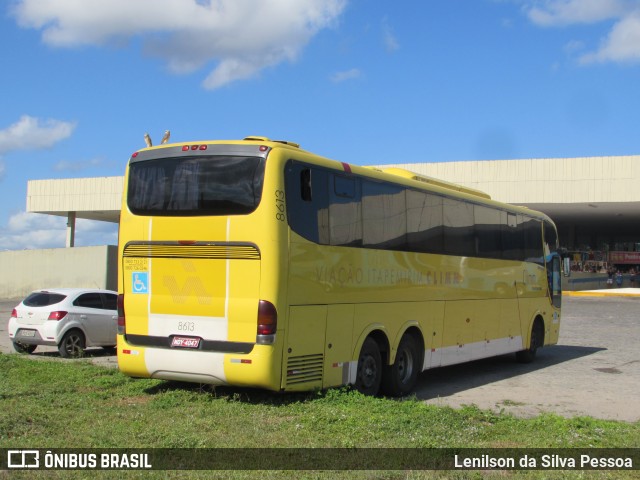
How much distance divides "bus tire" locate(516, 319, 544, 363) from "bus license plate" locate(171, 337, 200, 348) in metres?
9.60

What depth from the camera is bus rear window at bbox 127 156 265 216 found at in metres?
9.23

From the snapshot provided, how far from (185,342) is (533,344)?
10088mm

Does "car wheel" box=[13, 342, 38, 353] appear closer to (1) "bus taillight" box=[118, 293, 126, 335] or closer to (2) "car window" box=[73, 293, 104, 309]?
(2) "car window" box=[73, 293, 104, 309]

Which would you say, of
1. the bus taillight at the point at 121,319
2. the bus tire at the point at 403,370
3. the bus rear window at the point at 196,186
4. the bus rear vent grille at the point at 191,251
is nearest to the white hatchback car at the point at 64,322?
the bus taillight at the point at 121,319

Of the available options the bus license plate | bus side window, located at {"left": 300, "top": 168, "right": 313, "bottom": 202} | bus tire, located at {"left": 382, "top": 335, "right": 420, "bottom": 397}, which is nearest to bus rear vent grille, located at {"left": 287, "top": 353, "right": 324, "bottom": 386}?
the bus license plate

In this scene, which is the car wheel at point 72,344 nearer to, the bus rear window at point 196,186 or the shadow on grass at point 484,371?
the bus rear window at point 196,186

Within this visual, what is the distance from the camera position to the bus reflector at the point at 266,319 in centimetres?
892

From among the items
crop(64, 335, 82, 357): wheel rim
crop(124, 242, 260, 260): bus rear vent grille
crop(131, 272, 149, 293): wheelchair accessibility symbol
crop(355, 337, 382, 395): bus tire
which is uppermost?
crop(124, 242, 260, 260): bus rear vent grille

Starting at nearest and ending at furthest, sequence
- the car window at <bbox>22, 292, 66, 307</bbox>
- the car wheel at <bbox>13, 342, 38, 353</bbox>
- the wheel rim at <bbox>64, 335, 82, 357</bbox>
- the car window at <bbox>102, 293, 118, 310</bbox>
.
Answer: the wheel rim at <bbox>64, 335, 82, 357</bbox> < the car window at <bbox>22, 292, 66, 307</bbox> < the car wheel at <bbox>13, 342, 38, 353</bbox> < the car window at <bbox>102, 293, 118, 310</bbox>

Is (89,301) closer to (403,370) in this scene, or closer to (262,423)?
(403,370)

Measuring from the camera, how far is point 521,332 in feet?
53.5

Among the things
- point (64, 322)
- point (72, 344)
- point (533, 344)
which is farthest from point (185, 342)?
point (533, 344)

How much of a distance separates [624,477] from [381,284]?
531 cm

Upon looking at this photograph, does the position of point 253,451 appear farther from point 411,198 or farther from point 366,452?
point 411,198
